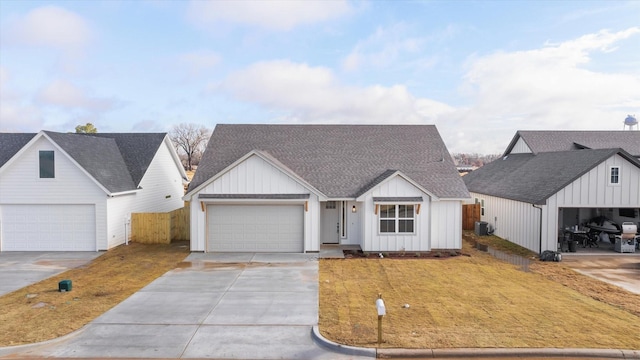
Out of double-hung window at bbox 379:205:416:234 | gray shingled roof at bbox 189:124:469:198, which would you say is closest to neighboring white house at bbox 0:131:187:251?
gray shingled roof at bbox 189:124:469:198

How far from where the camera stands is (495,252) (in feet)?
61.6

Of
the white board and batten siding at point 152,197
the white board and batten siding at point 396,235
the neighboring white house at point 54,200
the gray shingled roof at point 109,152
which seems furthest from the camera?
the white board and batten siding at point 152,197

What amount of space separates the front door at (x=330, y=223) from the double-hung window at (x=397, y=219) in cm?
258

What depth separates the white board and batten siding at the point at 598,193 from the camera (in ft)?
58.2

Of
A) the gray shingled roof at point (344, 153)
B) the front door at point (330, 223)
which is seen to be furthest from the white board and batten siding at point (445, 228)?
the front door at point (330, 223)

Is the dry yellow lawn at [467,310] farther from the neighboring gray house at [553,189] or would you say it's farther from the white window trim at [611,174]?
the white window trim at [611,174]

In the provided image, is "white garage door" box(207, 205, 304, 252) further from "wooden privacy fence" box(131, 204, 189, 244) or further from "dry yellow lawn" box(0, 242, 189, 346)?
"wooden privacy fence" box(131, 204, 189, 244)

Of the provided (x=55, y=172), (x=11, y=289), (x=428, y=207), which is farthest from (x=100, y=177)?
(x=428, y=207)

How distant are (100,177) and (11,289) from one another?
7744 millimetres

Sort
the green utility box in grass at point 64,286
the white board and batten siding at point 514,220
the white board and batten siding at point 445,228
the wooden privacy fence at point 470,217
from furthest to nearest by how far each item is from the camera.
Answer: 1. the wooden privacy fence at point 470,217
2. the white board and batten siding at point 445,228
3. the white board and batten siding at point 514,220
4. the green utility box in grass at point 64,286

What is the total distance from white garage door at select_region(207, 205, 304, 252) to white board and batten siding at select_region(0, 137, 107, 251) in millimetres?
5551

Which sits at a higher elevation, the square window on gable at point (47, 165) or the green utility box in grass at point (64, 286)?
the square window on gable at point (47, 165)

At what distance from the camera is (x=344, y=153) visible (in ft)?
71.6

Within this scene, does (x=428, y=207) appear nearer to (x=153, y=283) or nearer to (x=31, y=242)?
(x=153, y=283)
